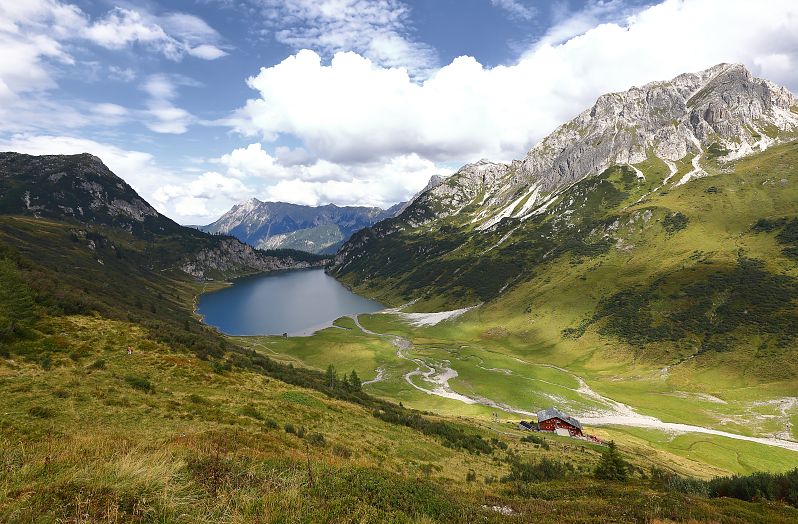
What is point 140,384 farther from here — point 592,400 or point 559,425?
point 592,400

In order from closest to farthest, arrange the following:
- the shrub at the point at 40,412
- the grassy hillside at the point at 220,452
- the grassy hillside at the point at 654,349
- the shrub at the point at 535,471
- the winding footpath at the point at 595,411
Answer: the grassy hillside at the point at 220,452
the shrub at the point at 40,412
the shrub at the point at 535,471
the winding footpath at the point at 595,411
the grassy hillside at the point at 654,349

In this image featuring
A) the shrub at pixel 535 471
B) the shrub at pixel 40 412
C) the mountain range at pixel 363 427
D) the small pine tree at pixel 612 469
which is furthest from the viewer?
the small pine tree at pixel 612 469

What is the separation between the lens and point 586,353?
142 meters

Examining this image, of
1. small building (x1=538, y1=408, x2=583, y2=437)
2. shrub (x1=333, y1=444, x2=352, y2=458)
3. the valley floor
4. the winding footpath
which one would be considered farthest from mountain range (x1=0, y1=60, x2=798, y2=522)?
small building (x1=538, y1=408, x2=583, y2=437)

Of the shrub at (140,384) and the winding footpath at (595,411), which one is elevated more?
the shrub at (140,384)

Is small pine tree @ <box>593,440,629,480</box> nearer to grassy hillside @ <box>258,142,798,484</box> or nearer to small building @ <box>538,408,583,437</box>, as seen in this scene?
grassy hillside @ <box>258,142,798,484</box>

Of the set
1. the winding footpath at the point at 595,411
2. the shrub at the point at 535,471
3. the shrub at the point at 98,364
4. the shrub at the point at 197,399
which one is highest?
the shrub at the point at 98,364

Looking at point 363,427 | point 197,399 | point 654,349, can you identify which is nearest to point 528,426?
point 363,427

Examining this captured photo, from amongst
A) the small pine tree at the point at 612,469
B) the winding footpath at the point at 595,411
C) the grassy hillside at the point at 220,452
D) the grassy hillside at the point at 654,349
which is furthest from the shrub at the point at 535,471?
the winding footpath at the point at 595,411

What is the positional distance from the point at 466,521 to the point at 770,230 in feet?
779

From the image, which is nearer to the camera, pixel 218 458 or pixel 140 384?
pixel 218 458

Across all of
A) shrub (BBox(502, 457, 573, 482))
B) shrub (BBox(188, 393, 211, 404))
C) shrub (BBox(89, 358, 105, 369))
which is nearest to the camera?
shrub (BBox(188, 393, 211, 404))

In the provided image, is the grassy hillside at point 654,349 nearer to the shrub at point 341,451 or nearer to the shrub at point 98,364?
the shrub at point 341,451

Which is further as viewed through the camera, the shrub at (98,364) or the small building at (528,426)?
the small building at (528,426)
